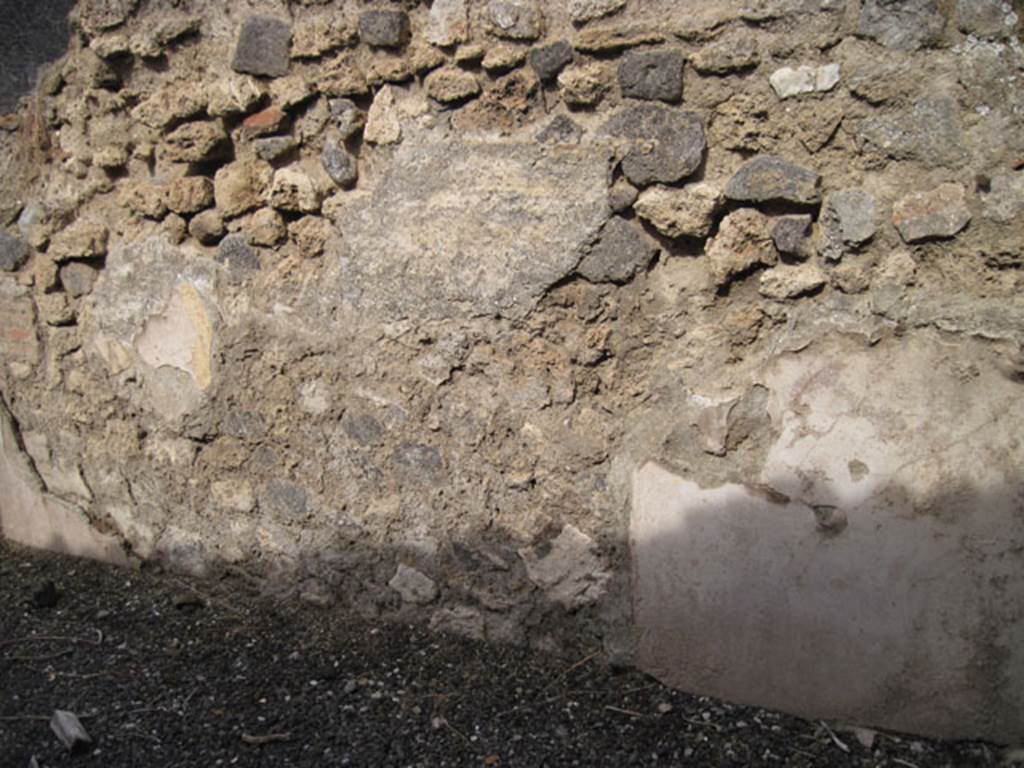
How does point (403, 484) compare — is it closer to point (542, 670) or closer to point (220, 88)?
point (542, 670)

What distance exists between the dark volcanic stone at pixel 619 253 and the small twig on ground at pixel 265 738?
1189 millimetres

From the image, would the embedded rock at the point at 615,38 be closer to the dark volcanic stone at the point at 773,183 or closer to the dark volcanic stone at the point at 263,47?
the dark volcanic stone at the point at 773,183

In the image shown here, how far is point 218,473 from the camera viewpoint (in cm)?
239

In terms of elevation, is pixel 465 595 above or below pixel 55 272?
below

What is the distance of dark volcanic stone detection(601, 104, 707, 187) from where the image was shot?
5.52 feet

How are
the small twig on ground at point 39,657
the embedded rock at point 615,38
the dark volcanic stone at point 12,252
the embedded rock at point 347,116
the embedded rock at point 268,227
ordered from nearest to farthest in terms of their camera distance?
1. the embedded rock at point 615,38
2. the embedded rock at point 347,116
3. the embedded rock at point 268,227
4. the small twig on ground at point 39,657
5. the dark volcanic stone at point 12,252

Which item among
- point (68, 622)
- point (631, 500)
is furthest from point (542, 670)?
point (68, 622)

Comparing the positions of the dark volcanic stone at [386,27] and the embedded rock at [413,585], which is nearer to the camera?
the dark volcanic stone at [386,27]

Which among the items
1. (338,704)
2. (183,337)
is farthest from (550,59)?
(338,704)

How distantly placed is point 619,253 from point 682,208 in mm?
156

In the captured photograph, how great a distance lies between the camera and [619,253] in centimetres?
177

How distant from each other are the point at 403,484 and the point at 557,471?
1.34ft

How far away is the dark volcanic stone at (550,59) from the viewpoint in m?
1.73

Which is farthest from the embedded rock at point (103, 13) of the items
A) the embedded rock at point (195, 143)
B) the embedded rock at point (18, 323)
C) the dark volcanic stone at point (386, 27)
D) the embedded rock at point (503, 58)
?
the embedded rock at point (503, 58)
